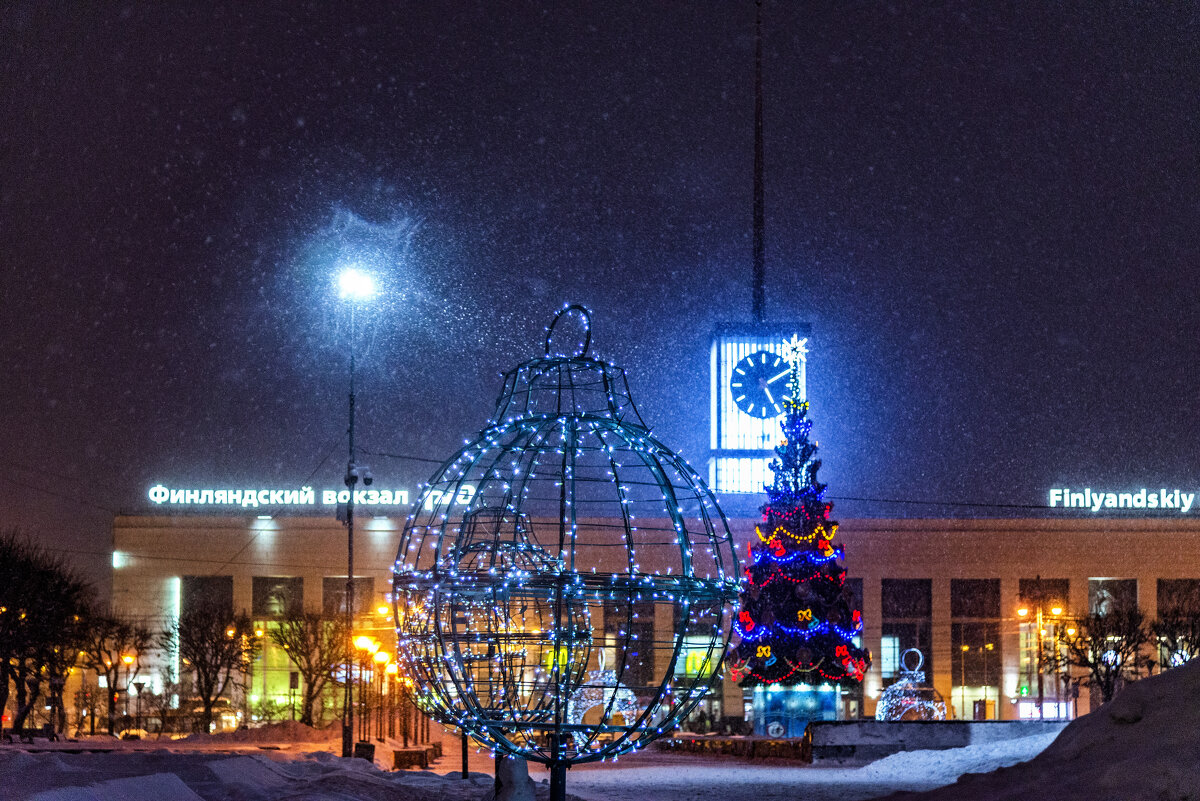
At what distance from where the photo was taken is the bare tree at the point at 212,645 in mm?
54344

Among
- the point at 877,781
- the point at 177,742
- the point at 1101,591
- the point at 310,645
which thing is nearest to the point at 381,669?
the point at 177,742

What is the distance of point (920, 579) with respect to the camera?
65.2m

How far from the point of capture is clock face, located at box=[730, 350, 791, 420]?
7056 centimetres

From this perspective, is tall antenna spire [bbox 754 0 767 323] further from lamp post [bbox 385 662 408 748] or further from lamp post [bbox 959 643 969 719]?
lamp post [bbox 385 662 408 748]

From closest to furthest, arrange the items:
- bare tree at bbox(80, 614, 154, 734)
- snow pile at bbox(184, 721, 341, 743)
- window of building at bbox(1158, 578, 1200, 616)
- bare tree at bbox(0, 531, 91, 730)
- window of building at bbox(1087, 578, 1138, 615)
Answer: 1. bare tree at bbox(0, 531, 91, 730)
2. snow pile at bbox(184, 721, 341, 743)
3. bare tree at bbox(80, 614, 154, 734)
4. window of building at bbox(1158, 578, 1200, 616)
5. window of building at bbox(1087, 578, 1138, 615)

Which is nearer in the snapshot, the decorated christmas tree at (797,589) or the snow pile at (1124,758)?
the snow pile at (1124,758)

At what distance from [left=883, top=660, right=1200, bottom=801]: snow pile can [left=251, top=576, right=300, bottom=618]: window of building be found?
2296 inches

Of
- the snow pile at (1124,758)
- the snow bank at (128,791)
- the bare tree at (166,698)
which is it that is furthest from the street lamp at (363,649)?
the bare tree at (166,698)

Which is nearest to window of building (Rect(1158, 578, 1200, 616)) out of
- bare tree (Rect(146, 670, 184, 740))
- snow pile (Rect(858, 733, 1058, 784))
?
snow pile (Rect(858, 733, 1058, 784))

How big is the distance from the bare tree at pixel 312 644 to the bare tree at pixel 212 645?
60.3 inches

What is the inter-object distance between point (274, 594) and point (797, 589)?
3856 cm

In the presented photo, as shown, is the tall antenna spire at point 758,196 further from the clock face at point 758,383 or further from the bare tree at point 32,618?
the bare tree at point 32,618

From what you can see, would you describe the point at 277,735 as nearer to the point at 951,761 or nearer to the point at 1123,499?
the point at 951,761

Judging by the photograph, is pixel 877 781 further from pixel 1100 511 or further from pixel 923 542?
pixel 1100 511
